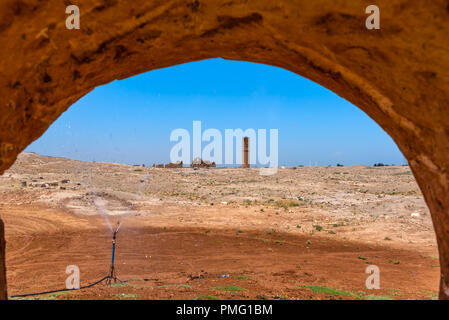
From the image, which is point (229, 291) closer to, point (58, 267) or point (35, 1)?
point (58, 267)

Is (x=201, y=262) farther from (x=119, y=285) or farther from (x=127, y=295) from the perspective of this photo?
(x=127, y=295)

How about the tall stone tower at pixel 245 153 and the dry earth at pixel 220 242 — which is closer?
the dry earth at pixel 220 242

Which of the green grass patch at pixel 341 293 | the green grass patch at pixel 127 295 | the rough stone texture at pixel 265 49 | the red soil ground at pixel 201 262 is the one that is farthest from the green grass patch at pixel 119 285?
the rough stone texture at pixel 265 49

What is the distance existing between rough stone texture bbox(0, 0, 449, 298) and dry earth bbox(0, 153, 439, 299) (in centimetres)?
434

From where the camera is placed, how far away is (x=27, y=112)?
2979 millimetres

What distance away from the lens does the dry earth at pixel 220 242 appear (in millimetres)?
7230

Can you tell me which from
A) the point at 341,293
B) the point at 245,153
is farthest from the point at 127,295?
the point at 245,153

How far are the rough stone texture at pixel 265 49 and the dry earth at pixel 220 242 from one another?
171 inches

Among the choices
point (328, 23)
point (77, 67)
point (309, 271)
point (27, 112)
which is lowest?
point (309, 271)

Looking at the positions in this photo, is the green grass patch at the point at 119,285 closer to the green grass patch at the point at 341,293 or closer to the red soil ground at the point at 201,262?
the red soil ground at the point at 201,262

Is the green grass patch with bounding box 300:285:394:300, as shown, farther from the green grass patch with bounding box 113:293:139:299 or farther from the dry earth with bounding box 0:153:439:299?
the green grass patch with bounding box 113:293:139:299

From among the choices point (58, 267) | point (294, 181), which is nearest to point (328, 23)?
point (58, 267)

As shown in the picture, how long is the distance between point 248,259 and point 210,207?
10203mm
